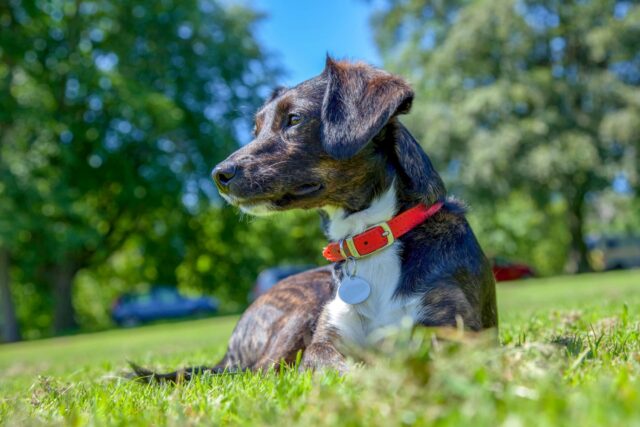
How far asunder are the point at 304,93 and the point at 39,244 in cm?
2439

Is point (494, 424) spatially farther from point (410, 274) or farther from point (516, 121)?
point (516, 121)

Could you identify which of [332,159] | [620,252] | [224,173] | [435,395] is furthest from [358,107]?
[620,252]

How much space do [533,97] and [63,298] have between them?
22.3m

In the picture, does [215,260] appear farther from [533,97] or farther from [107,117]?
[533,97]

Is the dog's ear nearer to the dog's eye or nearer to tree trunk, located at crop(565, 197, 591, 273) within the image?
the dog's eye

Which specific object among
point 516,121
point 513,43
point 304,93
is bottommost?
point 304,93

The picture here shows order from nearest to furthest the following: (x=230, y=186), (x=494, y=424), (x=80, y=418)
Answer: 1. (x=494, y=424)
2. (x=80, y=418)
3. (x=230, y=186)

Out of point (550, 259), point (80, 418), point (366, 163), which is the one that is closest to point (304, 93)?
point (366, 163)

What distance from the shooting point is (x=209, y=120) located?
1118 inches

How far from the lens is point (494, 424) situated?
1588mm

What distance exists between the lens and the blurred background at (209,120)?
24.9m

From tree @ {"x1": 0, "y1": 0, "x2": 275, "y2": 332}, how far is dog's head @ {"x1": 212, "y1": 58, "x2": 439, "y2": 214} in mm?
21195

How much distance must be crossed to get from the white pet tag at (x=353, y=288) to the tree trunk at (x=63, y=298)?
27.4m

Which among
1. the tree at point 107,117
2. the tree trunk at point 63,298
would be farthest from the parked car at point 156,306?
the tree trunk at point 63,298
